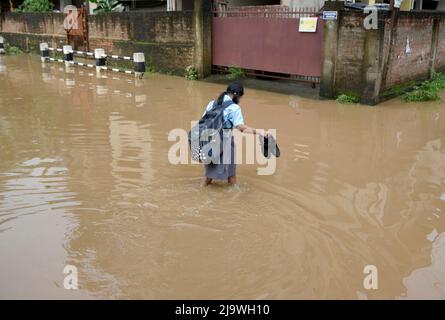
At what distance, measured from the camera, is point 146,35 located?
16.6 m

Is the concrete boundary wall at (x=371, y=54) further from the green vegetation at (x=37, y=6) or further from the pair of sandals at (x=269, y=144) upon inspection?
the green vegetation at (x=37, y=6)

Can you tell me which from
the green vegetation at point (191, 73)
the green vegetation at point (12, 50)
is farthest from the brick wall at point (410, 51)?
the green vegetation at point (12, 50)

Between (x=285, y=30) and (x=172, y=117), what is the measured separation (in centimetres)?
440

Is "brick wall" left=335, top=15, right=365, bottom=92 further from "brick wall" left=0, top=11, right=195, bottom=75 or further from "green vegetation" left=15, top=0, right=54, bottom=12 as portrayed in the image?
"green vegetation" left=15, top=0, right=54, bottom=12

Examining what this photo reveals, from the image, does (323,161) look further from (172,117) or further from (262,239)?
(172,117)

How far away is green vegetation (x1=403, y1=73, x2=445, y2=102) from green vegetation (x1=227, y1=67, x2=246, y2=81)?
4987mm

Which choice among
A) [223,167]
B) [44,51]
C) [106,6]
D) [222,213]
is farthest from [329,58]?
[44,51]

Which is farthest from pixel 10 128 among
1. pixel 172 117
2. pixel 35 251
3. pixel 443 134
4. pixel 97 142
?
pixel 443 134

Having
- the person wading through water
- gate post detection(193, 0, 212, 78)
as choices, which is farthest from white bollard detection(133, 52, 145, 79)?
the person wading through water

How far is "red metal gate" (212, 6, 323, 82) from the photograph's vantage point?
12.1 metres

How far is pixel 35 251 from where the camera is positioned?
4.52m

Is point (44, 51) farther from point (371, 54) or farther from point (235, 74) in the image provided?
point (371, 54)

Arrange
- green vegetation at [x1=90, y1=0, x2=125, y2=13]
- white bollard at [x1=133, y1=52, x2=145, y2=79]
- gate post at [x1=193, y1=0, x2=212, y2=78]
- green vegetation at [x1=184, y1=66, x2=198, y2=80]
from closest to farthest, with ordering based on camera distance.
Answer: gate post at [x1=193, y1=0, x2=212, y2=78] → green vegetation at [x1=184, y1=66, x2=198, y2=80] → white bollard at [x1=133, y1=52, x2=145, y2=79] → green vegetation at [x1=90, y1=0, x2=125, y2=13]

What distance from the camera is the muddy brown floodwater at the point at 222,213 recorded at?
405 cm
